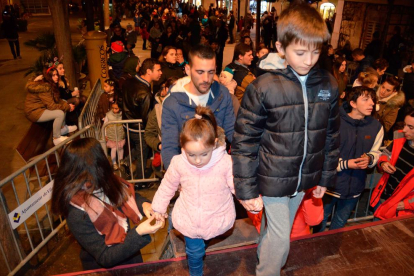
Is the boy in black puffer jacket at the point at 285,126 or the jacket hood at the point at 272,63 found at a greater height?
the jacket hood at the point at 272,63

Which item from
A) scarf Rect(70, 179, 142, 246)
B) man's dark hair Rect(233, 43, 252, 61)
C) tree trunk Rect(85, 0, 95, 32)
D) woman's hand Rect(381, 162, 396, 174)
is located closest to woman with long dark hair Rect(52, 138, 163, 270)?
scarf Rect(70, 179, 142, 246)

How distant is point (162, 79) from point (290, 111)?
592cm

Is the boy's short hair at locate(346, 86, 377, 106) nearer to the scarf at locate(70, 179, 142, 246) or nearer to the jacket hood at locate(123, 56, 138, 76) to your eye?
the scarf at locate(70, 179, 142, 246)

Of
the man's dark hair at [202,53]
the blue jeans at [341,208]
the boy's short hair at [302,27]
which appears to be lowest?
the blue jeans at [341,208]

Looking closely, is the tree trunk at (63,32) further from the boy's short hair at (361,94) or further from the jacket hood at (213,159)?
the jacket hood at (213,159)

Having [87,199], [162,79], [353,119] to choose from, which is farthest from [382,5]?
[87,199]

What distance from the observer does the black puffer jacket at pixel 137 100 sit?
5578 mm

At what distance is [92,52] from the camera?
11.5 metres

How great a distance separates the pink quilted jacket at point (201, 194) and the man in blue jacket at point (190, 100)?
52 centimetres

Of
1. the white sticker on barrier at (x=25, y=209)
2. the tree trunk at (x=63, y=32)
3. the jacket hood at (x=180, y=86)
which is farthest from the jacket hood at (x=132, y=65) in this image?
the jacket hood at (x=180, y=86)

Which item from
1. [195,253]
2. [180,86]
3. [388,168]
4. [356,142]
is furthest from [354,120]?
[195,253]

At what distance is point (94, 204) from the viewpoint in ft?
8.47

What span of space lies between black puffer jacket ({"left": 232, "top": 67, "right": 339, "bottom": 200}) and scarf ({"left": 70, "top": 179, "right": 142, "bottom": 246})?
0.97m

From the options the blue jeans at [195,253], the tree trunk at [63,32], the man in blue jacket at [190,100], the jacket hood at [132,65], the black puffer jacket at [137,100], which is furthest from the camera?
the tree trunk at [63,32]
